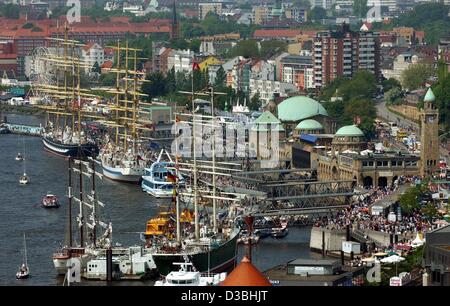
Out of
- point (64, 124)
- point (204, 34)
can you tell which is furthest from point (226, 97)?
point (204, 34)

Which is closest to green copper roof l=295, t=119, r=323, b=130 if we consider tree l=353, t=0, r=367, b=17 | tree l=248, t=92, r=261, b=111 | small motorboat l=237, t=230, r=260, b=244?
tree l=248, t=92, r=261, b=111

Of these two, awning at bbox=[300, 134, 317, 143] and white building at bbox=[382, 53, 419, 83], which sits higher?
awning at bbox=[300, 134, 317, 143]

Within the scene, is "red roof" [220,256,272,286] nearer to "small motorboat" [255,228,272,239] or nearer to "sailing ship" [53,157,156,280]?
"sailing ship" [53,157,156,280]

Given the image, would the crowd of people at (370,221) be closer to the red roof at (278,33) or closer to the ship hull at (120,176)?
the ship hull at (120,176)

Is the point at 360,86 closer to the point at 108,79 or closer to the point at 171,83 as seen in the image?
the point at 171,83

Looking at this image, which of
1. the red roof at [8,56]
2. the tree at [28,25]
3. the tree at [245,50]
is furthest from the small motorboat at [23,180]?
the tree at [28,25]

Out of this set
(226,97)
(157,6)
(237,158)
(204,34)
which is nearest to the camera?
(237,158)

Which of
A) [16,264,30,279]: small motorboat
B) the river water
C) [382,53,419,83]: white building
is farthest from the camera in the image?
[382,53,419,83]: white building

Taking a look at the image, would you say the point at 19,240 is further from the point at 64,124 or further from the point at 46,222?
the point at 64,124
